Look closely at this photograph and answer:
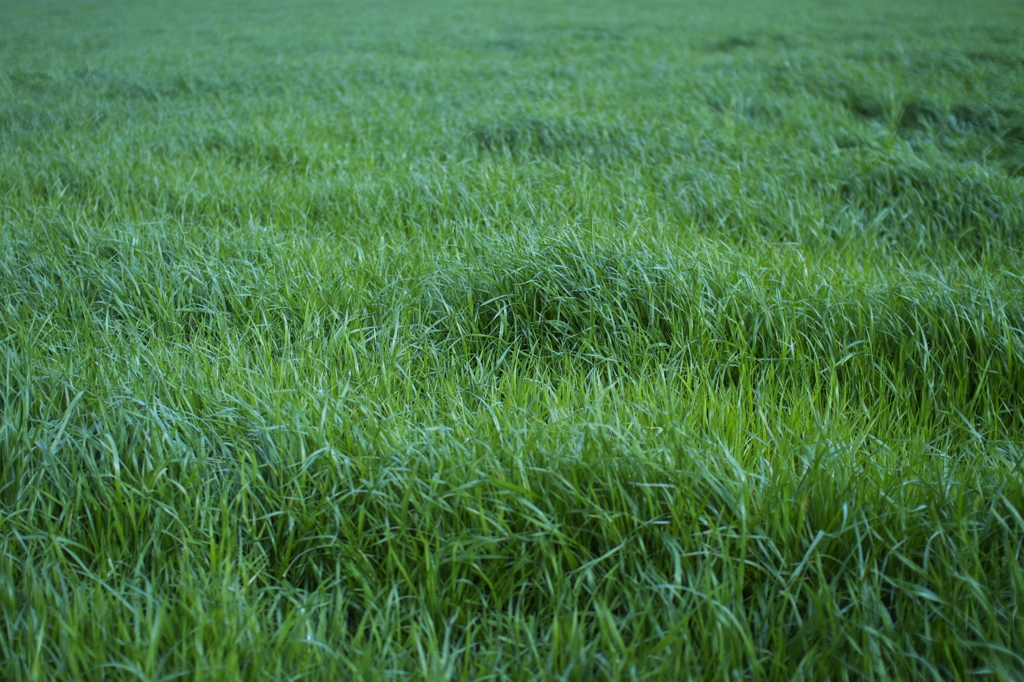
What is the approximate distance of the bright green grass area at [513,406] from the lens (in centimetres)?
111

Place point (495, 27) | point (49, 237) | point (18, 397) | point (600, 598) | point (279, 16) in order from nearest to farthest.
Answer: point (600, 598)
point (18, 397)
point (49, 237)
point (495, 27)
point (279, 16)

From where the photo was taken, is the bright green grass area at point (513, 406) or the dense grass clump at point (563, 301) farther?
the dense grass clump at point (563, 301)

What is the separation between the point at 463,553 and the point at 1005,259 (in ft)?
9.69

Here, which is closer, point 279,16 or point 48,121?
point 48,121

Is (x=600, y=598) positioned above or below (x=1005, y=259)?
below

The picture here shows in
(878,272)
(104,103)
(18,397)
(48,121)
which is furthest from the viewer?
(104,103)

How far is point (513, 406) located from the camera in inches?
63.1

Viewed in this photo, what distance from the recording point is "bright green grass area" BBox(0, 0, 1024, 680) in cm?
111

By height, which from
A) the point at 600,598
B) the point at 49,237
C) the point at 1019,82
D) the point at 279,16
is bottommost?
the point at 600,598

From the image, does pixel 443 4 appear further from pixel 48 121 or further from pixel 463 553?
pixel 463 553

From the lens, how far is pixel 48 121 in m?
5.02

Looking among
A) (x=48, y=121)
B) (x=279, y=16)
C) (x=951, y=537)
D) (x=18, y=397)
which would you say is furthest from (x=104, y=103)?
(x=279, y=16)

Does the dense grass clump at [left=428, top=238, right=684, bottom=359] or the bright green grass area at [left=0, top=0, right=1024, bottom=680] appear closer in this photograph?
the bright green grass area at [left=0, top=0, right=1024, bottom=680]

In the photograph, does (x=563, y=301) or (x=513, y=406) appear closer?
(x=513, y=406)
